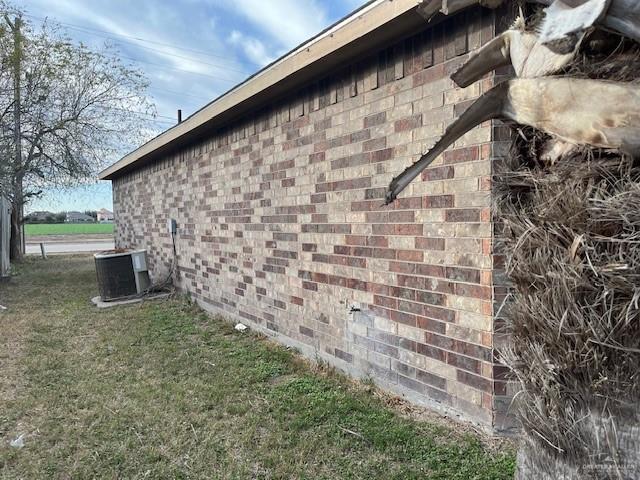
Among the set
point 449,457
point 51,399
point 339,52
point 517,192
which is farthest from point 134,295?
point 517,192

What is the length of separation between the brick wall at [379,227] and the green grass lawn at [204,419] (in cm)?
35

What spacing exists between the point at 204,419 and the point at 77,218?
275 feet

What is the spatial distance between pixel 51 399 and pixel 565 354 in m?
4.38

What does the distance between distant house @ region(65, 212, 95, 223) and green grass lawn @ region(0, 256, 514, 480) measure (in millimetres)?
76769

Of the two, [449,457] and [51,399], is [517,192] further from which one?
Answer: [51,399]

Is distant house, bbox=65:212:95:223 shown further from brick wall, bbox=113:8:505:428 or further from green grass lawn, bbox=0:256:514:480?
brick wall, bbox=113:8:505:428

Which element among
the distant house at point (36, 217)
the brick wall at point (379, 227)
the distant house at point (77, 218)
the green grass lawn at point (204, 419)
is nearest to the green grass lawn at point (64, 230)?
the distant house at point (36, 217)

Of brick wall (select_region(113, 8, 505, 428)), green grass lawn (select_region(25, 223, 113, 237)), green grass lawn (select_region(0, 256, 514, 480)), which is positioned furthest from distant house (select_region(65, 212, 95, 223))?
brick wall (select_region(113, 8, 505, 428))

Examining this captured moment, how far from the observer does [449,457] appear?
284cm

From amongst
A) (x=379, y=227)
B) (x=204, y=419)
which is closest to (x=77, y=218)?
(x=204, y=419)

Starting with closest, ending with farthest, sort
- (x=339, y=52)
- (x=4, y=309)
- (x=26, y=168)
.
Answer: (x=339, y=52)
(x=4, y=309)
(x=26, y=168)

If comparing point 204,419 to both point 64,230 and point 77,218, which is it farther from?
point 77,218

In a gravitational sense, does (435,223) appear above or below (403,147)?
below

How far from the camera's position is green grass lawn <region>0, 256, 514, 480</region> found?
9.48 feet
